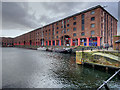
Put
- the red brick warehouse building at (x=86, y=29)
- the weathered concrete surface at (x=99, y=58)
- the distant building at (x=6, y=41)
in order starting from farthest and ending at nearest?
the distant building at (x=6, y=41), the red brick warehouse building at (x=86, y=29), the weathered concrete surface at (x=99, y=58)

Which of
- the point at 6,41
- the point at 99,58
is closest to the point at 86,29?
the point at 99,58

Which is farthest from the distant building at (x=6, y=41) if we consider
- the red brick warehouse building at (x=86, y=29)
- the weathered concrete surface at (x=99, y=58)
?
the weathered concrete surface at (x=99, y=58)

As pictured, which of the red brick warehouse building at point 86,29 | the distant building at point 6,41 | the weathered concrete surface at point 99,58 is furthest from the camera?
the distant building at point 6,41

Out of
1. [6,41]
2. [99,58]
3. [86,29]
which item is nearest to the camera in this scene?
[99,58]

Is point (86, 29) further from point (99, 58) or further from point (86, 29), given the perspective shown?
point (99, 58)

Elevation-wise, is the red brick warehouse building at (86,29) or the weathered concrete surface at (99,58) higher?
the red brick warehouse building at (86,29)

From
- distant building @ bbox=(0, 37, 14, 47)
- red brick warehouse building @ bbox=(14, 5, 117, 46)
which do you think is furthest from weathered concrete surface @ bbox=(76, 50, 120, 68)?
distant building @ bbox=(0, 37, 14, 47)

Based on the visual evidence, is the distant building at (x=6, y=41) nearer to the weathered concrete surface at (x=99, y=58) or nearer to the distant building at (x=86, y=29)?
the distant building at (x=86, y=29)

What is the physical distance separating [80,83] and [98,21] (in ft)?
100.0

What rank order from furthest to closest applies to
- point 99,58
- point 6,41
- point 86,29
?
1. point 6,41
2. point 86,29
3. point 99,58

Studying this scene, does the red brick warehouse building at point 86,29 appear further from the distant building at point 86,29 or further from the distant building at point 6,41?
the distant building at point 6,41

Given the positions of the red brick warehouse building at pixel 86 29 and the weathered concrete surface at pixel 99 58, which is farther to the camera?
the red brick warehouse building at pixel 86 29

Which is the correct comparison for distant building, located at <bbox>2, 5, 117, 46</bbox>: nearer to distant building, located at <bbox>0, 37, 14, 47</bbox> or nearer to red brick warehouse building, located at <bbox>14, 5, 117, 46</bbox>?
red brick warehouse building, located at <bbox>14, 5, 117, 46</bbox>

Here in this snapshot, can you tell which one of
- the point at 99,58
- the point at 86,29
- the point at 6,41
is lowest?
the point at 99,58
